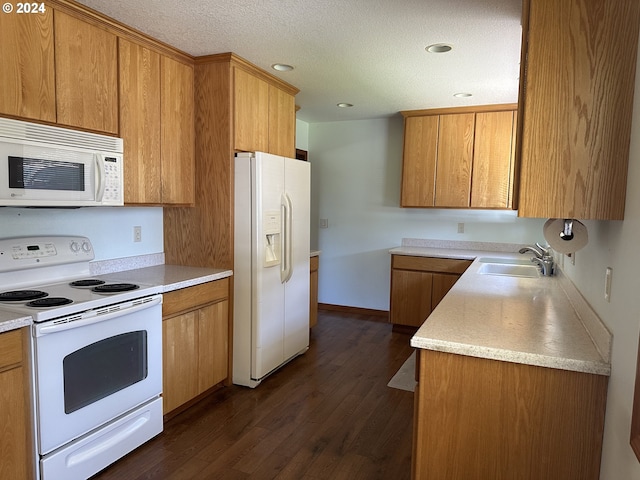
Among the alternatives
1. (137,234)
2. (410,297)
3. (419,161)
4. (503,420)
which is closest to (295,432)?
(503,420)

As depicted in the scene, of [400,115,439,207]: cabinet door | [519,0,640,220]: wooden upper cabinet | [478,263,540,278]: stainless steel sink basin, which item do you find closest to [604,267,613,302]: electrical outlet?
[519,0,640,220]: wooden upper cabinet

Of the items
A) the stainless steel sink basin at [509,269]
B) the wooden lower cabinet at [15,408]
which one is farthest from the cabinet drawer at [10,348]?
the stainless steel sink basin at [509,269]

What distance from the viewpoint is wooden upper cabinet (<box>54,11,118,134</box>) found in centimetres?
210

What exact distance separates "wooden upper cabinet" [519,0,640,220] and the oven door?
1870mm

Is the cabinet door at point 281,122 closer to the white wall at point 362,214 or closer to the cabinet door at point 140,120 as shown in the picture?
the cabinet door at point 140,120

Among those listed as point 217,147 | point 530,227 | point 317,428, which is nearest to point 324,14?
point 217,147

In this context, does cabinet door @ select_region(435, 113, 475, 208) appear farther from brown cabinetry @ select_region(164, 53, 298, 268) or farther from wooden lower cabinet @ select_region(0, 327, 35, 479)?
wooden lower cabinet @ select_region(0, 327, 35, 479)

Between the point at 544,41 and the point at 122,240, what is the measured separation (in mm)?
2627

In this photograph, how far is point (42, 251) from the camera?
227cm

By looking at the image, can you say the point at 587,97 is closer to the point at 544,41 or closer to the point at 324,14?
the point at 544,41

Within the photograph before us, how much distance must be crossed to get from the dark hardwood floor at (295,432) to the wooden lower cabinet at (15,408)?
43 centimetres

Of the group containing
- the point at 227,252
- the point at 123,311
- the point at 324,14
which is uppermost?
the point at 324,14

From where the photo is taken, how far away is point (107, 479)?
2.00 meters

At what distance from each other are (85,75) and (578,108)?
2.29 m
